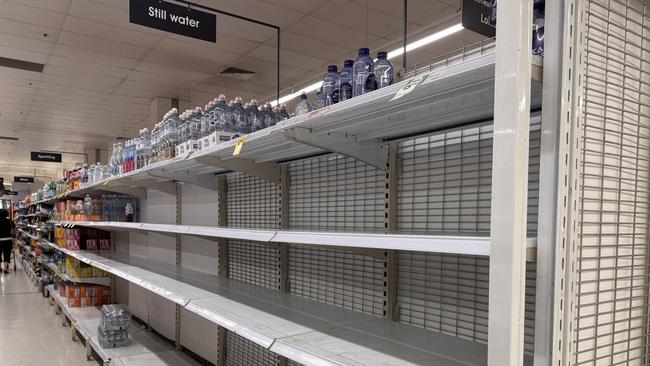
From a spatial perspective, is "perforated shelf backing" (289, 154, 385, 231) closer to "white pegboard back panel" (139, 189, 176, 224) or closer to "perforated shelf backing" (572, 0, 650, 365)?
"perforated shelf backing" (572, 0, 650, 365)

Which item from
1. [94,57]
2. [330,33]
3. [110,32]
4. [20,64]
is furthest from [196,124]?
[20,64]

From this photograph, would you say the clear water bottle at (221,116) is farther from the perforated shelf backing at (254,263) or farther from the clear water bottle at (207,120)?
the perforated shelf backing at (254,263)

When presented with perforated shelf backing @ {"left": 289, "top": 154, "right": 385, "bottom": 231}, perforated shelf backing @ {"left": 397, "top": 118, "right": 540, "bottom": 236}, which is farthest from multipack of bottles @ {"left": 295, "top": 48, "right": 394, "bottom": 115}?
perforated shelf backing @ {"left": 289, "top": 154, "right": 385, "bottom": 231}

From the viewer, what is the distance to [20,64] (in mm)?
6086

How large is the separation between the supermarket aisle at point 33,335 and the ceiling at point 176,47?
3.53 metres

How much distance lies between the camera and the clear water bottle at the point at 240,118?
8.58 feet

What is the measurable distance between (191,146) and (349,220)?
1.12 metres

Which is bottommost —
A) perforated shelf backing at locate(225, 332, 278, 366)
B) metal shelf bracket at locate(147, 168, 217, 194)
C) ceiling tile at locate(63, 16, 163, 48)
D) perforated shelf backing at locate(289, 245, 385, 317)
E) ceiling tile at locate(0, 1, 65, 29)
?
perforated shelf backing at locate(225, 332, 278, 366)

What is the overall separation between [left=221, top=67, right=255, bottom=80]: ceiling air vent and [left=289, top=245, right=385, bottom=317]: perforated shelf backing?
4601 mm

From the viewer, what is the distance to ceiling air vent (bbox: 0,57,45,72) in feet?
19.6

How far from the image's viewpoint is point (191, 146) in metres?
2.59

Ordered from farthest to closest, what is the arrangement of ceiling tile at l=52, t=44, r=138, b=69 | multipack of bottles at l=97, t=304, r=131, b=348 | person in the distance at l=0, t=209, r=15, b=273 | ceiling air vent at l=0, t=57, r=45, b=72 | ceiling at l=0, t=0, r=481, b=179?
person in the distance at l=0, t=209, r=15, b=273
ceiling air vent at l=0, t=57, r=45, b=72
ceiling tile at l=52, t=44, r=138, b=69
ceiling at l=0, t=0, r=481, b=179
multipack of bottles at l=97, t=304, r=131, b=348

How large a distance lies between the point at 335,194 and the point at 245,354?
139cm

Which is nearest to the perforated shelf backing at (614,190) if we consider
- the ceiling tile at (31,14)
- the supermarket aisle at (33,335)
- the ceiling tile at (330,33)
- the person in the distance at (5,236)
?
the ceiling tile at (330,33)
